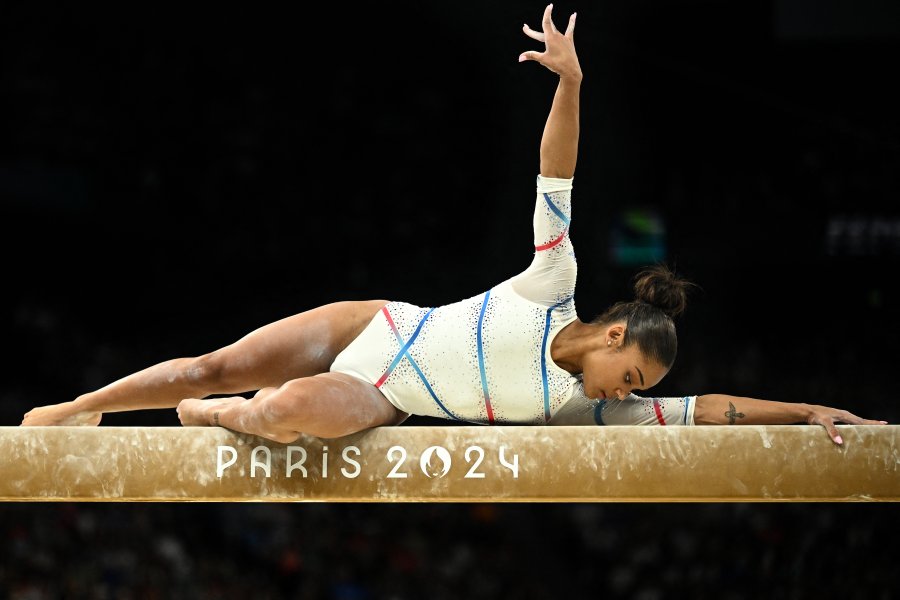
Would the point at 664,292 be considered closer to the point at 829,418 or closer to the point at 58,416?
the point at 829,418

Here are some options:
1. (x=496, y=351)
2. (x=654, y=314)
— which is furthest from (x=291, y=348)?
(x=654, y=314)

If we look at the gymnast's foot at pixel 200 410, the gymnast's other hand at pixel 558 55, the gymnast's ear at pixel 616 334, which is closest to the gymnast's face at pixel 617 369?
the gymnast's ear at pixel 616 334

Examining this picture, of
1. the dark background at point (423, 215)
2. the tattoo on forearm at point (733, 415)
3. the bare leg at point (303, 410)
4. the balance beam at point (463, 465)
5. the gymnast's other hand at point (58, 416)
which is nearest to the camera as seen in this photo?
the bare leg at point (303, 410)

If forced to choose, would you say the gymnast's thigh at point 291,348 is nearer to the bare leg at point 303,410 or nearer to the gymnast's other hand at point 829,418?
the bare leg at point 303,410

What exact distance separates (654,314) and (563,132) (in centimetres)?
61

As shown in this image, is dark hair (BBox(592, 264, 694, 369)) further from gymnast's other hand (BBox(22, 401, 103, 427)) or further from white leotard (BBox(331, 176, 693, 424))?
gymnast's other hand (BBox(22, 401, 103, 427))

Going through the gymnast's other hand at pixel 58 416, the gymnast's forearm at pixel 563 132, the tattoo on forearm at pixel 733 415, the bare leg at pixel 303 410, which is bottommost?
the tattoo on forearm at pixel 733 415

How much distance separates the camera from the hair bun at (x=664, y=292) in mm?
3008

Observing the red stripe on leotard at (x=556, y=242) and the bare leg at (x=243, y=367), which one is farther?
the bare leg at (x=243, y=367)

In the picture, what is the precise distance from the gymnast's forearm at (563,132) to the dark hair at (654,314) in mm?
449

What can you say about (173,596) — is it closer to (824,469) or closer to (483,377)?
(483,377)

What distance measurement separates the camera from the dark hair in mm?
2896

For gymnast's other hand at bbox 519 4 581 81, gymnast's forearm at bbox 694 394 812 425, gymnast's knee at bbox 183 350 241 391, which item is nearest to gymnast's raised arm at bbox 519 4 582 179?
gymnast's other hand at bbox 519 4 581 81

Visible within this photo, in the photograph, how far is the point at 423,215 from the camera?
8.50 m
